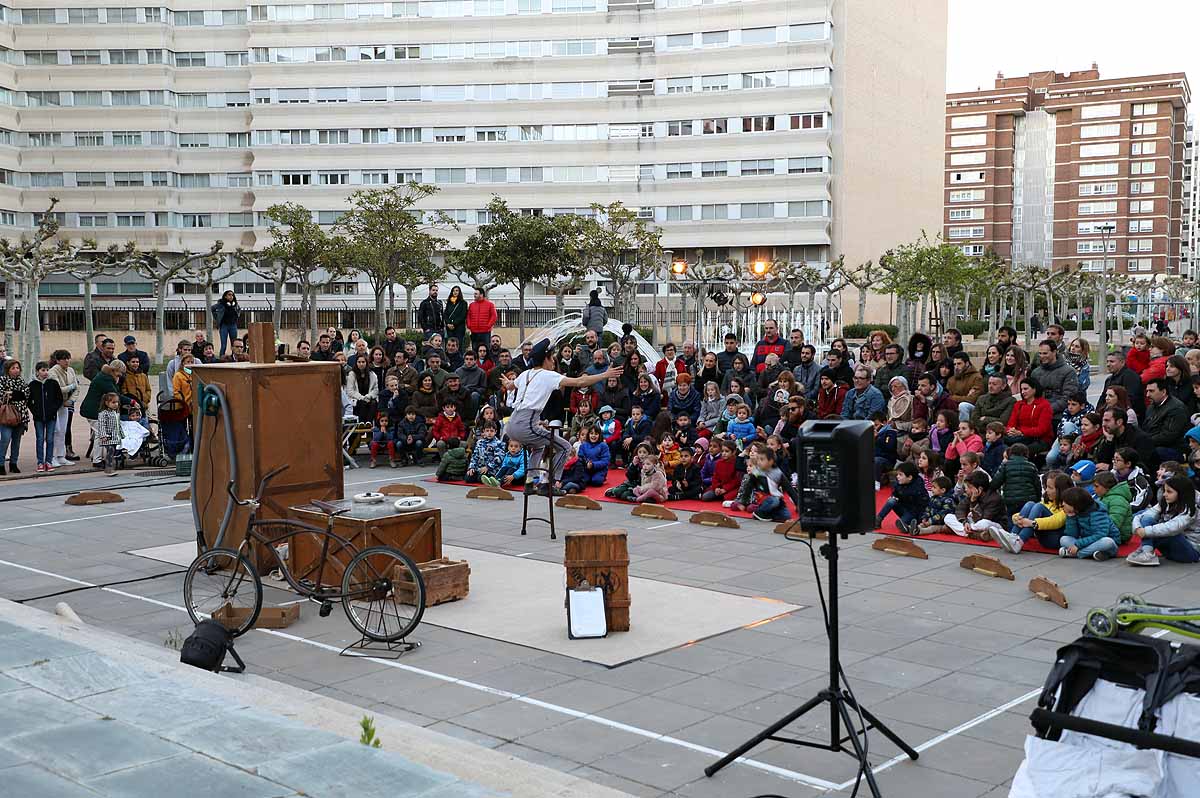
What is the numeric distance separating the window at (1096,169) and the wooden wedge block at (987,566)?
140m

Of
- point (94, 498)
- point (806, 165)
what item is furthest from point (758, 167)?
point (94, 498)

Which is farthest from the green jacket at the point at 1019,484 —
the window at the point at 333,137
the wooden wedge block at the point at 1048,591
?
the window at the point at 333,137

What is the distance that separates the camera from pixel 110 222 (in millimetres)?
74938

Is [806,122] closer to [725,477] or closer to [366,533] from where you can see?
[725,477]

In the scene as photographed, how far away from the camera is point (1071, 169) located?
460 ft

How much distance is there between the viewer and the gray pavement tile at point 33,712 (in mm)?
5809

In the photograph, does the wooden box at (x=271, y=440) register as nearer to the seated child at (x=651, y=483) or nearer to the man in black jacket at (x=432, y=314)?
the seated child at (x=651, y=483)

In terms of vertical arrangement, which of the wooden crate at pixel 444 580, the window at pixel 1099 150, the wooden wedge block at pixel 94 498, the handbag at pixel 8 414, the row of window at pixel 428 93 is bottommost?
the wooden wedge block at pixel 94 498

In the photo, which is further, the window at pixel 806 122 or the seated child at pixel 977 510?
the window at pixel 806 122

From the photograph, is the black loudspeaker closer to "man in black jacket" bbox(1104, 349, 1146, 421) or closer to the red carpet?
the red carpet

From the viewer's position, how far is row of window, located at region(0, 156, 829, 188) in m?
70.8

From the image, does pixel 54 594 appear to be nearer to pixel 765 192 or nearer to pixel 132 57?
pixel 765 192

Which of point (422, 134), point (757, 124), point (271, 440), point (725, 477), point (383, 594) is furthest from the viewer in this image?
point (422, 134)

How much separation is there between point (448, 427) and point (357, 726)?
13711mm
